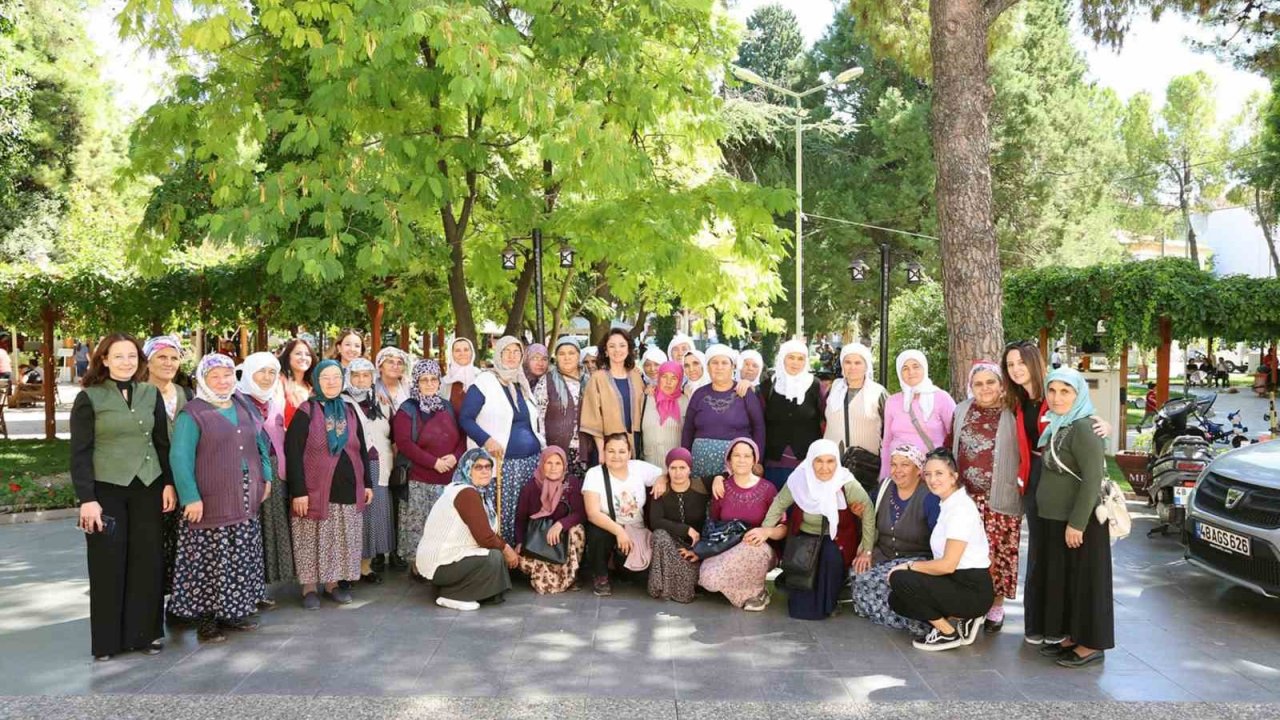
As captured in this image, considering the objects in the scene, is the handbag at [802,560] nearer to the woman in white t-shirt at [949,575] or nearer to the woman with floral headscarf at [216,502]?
the woman in white t-shirt at [949,575]

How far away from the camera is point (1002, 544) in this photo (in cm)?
605

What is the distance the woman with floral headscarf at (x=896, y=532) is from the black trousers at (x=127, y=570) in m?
4.17

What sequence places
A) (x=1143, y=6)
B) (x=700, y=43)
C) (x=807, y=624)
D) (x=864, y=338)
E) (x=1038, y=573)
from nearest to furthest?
(x=1038, y=573) < (x=807, y=624) < (x=1143, y=6) < (x=700, y=43) < (x=864, y=338)

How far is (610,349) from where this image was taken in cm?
757

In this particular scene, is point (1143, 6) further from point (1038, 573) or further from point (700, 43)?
point (1038, 573)

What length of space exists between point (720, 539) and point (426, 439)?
2232mm

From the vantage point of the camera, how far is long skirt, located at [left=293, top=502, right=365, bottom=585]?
6453 mm

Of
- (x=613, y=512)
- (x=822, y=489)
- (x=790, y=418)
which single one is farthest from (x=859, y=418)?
(x=613, y=512)

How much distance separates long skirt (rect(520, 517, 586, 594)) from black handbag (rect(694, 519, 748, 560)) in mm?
865

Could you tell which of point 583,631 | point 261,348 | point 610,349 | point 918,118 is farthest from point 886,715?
point 918,118

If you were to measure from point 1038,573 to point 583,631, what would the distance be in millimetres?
2666

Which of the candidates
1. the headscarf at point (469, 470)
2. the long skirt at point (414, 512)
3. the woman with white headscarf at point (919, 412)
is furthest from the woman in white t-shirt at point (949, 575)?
the long skirt at point (414, 512)

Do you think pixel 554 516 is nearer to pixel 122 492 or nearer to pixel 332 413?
pixel 332 413

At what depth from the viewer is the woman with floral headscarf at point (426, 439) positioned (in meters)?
7.11
